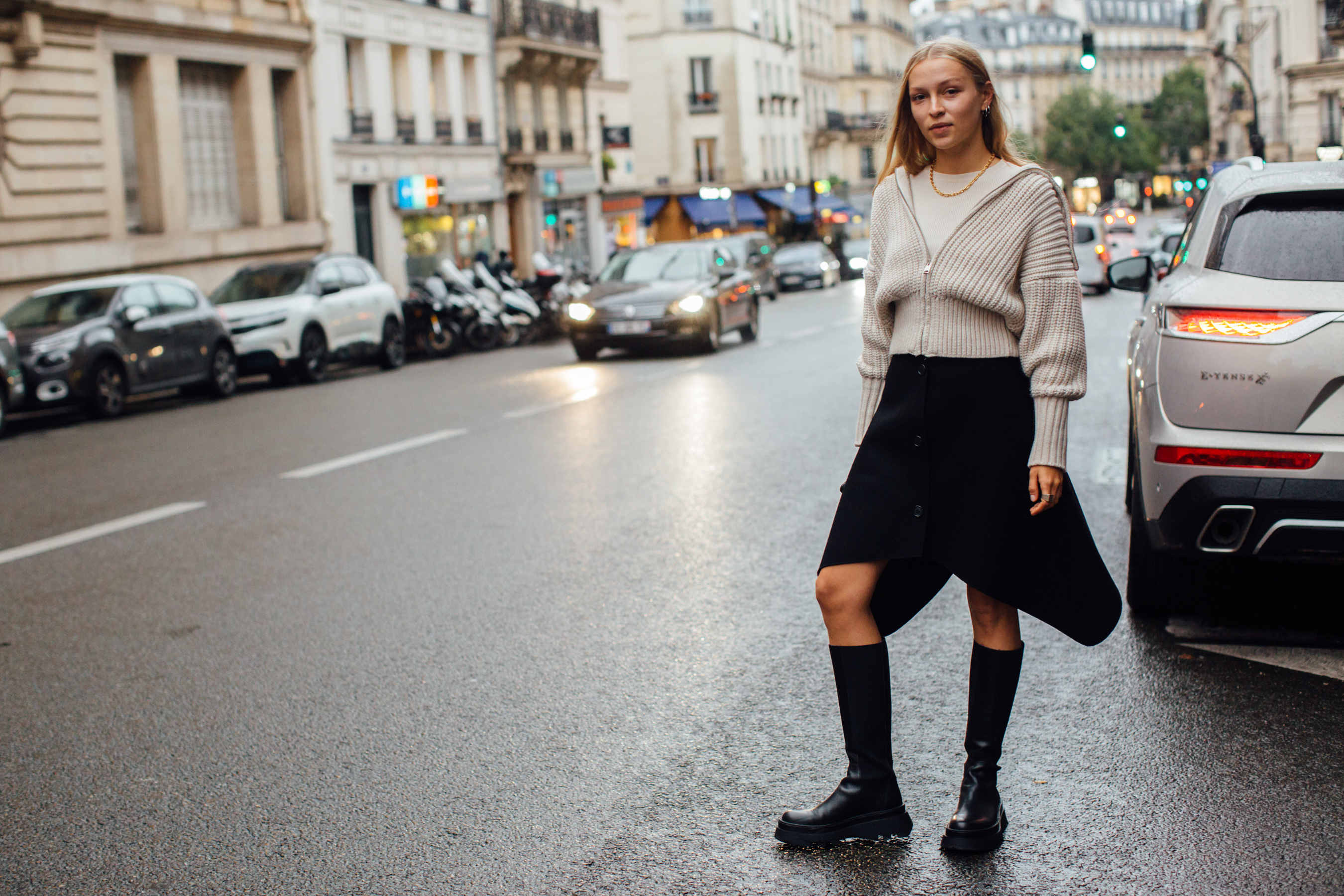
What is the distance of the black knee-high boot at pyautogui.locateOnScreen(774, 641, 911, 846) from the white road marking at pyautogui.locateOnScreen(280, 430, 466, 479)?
24.8ft

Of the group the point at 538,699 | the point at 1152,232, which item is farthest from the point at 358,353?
the point at 1152,232

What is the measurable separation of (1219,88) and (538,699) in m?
93.6

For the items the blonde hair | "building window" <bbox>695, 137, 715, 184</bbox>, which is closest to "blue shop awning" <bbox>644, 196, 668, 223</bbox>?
"building window" <bbox>695, 137, 715, 184</bbox>

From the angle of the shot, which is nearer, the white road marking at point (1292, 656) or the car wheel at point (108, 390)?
the white road marking at point (1292, 656)

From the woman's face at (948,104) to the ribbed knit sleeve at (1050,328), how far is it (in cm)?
21

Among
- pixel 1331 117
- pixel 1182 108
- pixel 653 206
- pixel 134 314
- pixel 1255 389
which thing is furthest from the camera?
pixel 1182 108

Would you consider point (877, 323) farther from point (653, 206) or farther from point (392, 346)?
point (653, 206)

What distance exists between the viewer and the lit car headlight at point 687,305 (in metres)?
20.3

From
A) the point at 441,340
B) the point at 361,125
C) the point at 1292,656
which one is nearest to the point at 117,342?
the point at 441,340

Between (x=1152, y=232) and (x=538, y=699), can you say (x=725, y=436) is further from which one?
(x=1152, y=232)

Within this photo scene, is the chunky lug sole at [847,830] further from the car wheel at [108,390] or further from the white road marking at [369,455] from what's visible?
the car wheel at [108,390]

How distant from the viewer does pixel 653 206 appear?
70.6 metres

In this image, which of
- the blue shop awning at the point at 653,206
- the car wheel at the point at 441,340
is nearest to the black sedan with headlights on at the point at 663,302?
the car wheel at the point at 441,340

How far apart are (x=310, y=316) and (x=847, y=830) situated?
18091 millimetres
